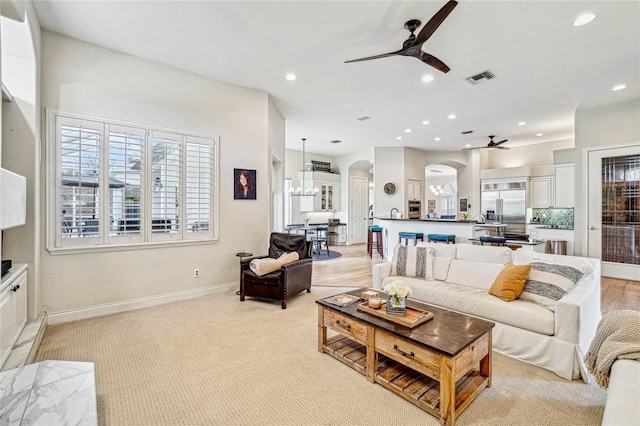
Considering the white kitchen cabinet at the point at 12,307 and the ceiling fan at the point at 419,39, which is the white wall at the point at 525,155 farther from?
the white kitchen cabinet at the point at 12,307

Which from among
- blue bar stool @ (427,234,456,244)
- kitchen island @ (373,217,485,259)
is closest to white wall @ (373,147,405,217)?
kitchen island @ (373,217,485,259)

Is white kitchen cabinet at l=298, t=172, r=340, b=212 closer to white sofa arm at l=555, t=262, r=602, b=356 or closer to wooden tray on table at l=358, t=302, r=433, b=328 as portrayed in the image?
wooden tray on table at l=358, t=302, r=433, b=328

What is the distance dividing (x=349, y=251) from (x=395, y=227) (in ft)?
6.41

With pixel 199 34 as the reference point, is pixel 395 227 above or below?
below

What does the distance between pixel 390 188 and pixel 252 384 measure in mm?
7633

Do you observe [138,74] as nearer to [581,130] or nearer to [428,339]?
[428,339]

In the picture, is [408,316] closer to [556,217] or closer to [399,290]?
[399,290]

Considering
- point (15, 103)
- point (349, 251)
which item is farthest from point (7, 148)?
point (349, 251)

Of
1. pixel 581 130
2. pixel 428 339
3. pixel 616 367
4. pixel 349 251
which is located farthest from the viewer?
pixel 349 251

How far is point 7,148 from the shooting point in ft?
10.2

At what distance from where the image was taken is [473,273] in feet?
11.7

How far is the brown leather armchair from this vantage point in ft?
13.5

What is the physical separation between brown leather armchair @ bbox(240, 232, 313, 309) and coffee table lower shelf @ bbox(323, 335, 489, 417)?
148cm

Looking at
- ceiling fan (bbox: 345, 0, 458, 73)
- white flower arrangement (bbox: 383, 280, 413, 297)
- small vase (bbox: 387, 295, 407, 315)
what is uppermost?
ceiling fan (bbox: 345, 0, 458, 73)
